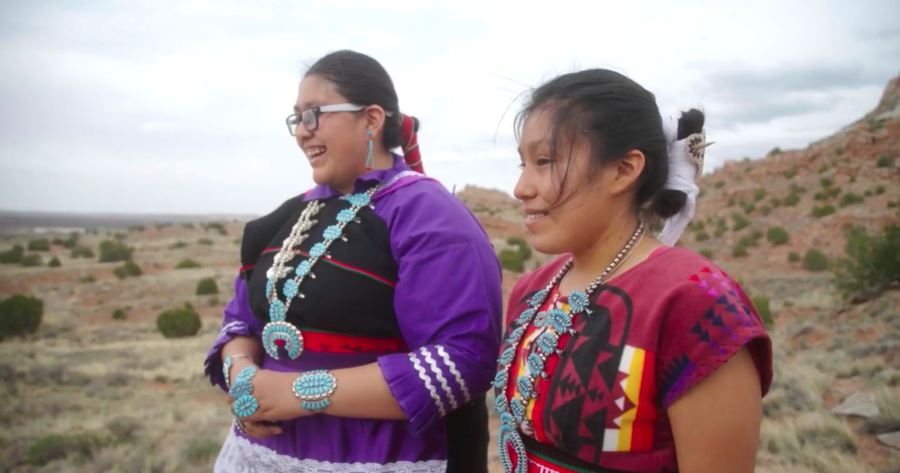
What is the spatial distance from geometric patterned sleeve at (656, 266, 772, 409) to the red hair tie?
1.39 meters

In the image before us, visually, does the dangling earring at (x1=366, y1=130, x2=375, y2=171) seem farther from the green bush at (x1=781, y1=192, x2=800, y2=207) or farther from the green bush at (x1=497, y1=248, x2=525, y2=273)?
the green bush at (x1=781, y1=192, x2=800, y2=207)

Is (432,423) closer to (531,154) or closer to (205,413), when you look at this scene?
(531,154)

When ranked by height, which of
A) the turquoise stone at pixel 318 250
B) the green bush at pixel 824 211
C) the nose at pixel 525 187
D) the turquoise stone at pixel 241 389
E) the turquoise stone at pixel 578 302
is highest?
the nose at pixel 525 187

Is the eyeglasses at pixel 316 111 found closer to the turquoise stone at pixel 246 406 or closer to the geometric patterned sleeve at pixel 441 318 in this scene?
the geometric patterned sleeve at pixel 441 318

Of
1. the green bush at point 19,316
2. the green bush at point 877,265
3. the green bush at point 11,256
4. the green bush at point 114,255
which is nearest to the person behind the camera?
the green bush at point 877,265

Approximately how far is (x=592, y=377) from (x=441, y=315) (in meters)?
0.60

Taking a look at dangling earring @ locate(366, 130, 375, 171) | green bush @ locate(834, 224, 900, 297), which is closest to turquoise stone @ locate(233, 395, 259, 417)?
dangling earring @ locate(366, 130, 375, 171)

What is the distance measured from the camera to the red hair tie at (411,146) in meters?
2.45

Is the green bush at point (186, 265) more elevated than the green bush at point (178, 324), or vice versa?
the green bush at point (186, 265)

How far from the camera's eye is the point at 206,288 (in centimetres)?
1848

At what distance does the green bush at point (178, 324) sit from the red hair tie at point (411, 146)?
40.0 ft

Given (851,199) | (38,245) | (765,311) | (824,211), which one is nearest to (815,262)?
(824,211)

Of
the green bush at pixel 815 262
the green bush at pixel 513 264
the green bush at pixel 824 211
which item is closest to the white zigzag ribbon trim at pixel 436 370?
the green bush at pixel 815 262

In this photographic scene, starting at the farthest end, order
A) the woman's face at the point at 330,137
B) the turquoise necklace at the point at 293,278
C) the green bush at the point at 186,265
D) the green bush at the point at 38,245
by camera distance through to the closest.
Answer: the green bush at the point at 38,245 < the green bush at the point at 186,265 < the woman's face at the point at 330,137 < the turquoise necklace at the point at 293,278
